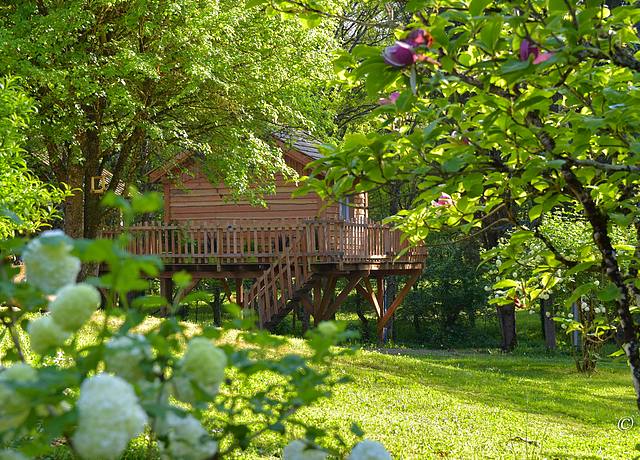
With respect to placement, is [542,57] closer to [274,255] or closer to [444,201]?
[444,201]

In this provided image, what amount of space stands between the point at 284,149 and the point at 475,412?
12.4 metres

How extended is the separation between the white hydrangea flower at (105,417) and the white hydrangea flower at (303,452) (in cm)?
63

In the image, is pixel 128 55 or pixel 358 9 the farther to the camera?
pixel 358 9

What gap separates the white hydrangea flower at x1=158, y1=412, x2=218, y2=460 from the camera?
143 centimetres

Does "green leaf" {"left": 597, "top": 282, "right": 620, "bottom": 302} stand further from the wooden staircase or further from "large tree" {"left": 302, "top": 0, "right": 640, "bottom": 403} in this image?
the wooden staircase

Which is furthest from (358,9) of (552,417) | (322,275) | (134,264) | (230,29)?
(134,264)

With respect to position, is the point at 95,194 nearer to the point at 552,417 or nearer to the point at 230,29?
the point at 230,29

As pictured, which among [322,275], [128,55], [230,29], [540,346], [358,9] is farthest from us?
[358,9]

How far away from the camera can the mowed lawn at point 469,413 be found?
21.5 feet

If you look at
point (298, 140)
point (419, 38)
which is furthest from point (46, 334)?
point (298, 140)

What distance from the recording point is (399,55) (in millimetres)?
2275

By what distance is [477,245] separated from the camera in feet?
93.5

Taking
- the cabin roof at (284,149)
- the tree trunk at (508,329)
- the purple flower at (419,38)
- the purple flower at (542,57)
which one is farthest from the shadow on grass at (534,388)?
the purple flower at (419,38)

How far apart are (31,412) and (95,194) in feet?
50.4
